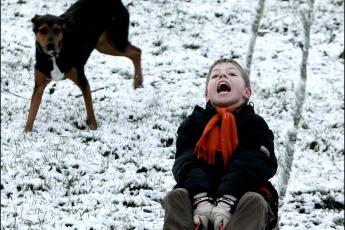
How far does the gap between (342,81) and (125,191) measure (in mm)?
5268

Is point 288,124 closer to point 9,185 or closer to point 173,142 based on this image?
point 173,142

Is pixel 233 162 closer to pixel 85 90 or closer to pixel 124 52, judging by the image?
pixel 85 90

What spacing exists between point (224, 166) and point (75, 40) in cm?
460

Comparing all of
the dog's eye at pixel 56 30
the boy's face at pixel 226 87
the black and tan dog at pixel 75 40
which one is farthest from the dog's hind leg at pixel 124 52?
the boy's face at pixel 226 87

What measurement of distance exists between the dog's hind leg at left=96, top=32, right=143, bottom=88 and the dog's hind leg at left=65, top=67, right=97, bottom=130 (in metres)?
1.28

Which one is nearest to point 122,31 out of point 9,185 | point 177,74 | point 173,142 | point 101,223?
point 177,74

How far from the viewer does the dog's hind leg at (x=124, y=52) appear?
8.73 meters

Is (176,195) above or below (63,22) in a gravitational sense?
below

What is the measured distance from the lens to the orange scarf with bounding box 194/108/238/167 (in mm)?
3531

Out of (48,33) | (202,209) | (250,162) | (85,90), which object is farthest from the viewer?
(85,90)

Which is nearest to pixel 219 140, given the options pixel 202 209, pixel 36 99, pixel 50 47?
pixel 202 209

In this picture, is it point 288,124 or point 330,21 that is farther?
point 330,21

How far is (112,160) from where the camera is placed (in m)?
6.79

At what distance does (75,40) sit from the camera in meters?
7.62
